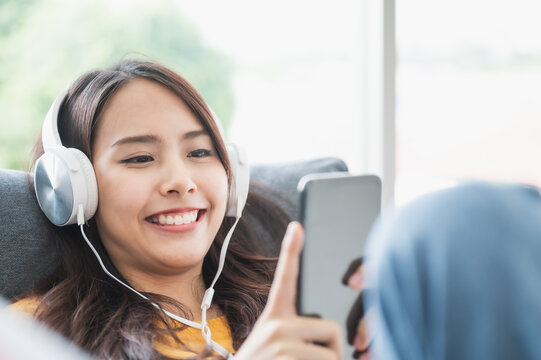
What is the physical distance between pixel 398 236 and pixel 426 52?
2.03 metres

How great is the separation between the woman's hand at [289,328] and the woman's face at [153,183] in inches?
15.1

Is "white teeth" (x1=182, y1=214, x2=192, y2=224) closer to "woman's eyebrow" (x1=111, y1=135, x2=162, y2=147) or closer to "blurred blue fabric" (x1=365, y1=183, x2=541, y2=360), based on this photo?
"woman's eyebrow" (x1=111, y1=135, x2=162, y2=147)

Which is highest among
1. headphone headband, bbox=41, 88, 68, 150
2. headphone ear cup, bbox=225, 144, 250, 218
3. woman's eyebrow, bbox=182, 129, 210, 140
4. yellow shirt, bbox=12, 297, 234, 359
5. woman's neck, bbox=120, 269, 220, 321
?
headphone headband, bbox=41, 88, 68, 150

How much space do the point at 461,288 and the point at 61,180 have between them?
2.38ft

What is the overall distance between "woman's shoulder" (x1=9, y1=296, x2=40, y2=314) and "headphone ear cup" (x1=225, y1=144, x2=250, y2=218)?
392 millimetres

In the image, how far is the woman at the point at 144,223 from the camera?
3.54 ft

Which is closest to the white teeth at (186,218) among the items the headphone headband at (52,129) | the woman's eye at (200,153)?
the woman's eye at (200,153)

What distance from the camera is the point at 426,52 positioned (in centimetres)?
250

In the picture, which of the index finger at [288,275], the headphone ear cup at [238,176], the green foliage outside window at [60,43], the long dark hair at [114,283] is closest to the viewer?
the index finger at [288,275]

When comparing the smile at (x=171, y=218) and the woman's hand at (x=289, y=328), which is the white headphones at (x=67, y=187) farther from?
the woman's hand at (x=289, y=328)

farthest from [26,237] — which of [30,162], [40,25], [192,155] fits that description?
[40,25]

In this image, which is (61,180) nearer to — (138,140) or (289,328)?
(138,140)

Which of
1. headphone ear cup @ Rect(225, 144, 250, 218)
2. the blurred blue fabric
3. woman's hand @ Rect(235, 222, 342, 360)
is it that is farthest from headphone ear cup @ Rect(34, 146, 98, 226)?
the blurred blue fabric

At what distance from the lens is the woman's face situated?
1.13 m
